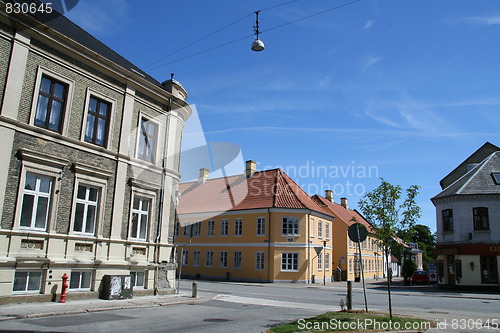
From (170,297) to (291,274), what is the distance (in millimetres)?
19889

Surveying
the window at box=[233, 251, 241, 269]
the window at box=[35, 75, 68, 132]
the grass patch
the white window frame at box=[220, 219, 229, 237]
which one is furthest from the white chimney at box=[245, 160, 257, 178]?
the grass patch

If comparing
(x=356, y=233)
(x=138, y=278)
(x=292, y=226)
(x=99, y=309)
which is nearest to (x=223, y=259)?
(x=292, y=226)

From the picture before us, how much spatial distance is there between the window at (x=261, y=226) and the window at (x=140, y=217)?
64.8ft

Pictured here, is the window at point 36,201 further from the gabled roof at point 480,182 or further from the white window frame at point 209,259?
the gabled roof at point 480,182

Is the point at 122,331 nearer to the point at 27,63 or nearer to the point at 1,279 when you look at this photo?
the point at 1,279

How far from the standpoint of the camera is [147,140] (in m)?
18.5

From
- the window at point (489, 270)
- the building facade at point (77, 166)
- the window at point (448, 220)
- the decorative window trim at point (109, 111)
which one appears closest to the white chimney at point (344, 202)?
the window at point (448, 220)

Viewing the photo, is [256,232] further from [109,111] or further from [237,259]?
[109,111]

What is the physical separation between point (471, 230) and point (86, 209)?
2908 centimetres

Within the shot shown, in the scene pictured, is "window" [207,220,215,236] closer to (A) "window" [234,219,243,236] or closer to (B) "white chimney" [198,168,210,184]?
(A) "window" [234,219,243,236]

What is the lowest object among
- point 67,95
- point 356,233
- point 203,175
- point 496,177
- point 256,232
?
point 356,233

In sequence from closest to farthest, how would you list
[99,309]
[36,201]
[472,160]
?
1. [99,309]
2. [36,201]
3. [472,160]

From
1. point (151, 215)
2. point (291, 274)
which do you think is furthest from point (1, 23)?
point (291, 274)

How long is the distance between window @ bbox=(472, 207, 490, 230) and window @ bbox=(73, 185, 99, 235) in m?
28.9
